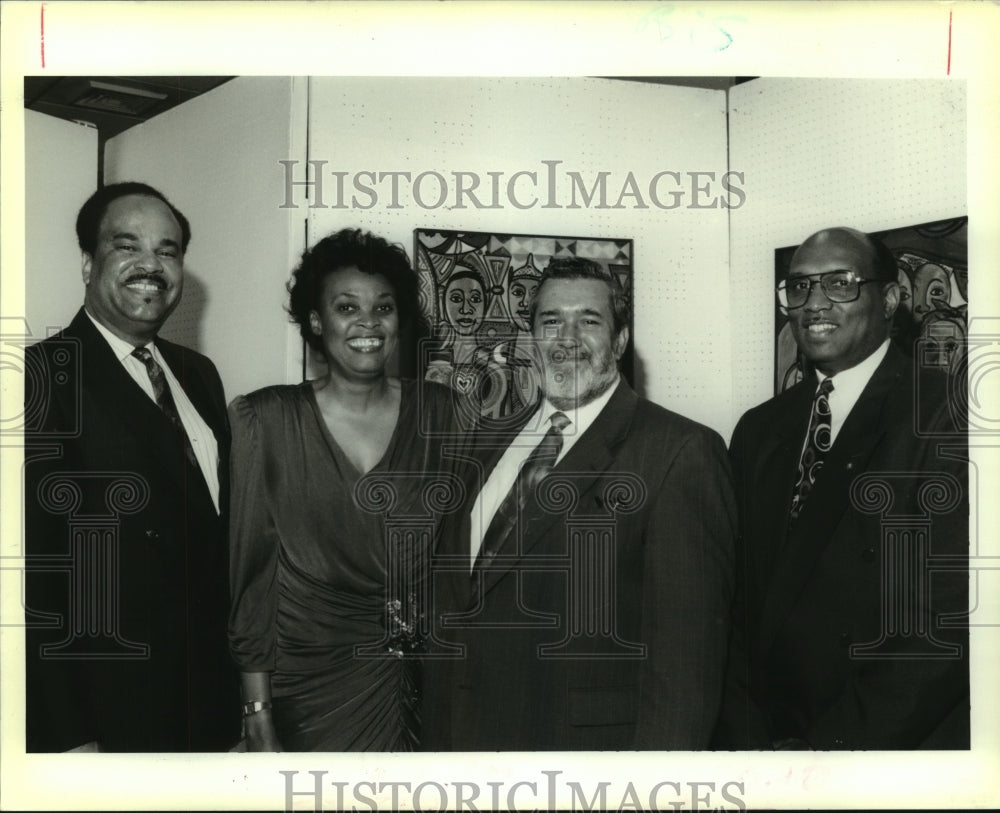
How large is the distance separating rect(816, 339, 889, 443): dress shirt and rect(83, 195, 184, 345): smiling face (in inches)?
59.8

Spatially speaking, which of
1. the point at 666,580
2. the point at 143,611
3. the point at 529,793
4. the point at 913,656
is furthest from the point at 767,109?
the point at 143,611

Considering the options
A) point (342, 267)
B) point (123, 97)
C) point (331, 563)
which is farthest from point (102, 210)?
point (331, 563)

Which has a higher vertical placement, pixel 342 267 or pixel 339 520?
pixel 342 267

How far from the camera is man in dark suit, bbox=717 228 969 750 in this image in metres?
2.20

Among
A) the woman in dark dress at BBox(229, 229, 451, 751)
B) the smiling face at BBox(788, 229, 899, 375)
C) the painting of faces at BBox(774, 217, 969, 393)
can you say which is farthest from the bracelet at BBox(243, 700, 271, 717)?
the painting of faces at BBox(774, 217, 969, 393)

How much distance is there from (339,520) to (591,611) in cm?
60

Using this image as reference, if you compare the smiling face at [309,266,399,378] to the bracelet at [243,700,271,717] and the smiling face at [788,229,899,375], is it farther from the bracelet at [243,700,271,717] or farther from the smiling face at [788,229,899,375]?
the smiling face at [788,229,899,375]

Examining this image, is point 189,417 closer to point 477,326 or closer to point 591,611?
point 477,326

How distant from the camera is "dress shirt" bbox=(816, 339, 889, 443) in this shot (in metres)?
2.22

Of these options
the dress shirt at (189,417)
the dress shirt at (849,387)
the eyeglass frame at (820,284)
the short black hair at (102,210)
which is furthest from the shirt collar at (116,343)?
the dress shirt at (849,387)

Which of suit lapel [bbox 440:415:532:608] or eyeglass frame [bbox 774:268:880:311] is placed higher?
eyeglass frame [bbox 774:268:880:311]

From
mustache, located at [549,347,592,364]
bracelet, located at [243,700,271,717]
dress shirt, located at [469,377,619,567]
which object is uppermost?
mustache, located at [549,347,592,364]

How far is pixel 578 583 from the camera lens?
2188mm

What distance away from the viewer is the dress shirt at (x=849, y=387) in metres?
2.22
